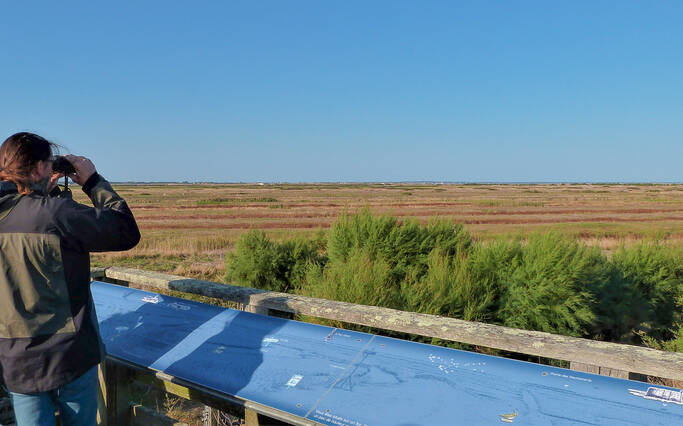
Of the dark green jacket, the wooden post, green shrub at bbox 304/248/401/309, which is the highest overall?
the dark green jacket

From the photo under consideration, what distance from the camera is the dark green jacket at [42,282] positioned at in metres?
1.73

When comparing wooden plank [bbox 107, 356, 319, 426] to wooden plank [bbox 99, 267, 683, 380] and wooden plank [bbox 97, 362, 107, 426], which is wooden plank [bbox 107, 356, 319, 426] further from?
wooden plank [bbox 99, 267, 683, 380]

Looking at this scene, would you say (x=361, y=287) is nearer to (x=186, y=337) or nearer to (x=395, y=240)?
(x=395, y=240)

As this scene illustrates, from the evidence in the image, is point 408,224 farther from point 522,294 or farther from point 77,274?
point 77,274

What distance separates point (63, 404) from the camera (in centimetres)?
188

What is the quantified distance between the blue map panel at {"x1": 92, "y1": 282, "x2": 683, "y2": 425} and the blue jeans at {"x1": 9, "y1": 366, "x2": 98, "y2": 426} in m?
0.51

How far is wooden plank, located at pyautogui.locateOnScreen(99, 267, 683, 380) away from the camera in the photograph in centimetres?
230

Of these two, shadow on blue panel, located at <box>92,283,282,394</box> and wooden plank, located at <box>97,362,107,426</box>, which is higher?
shadow on blue panel, located at <box>92,283,282,394</box>

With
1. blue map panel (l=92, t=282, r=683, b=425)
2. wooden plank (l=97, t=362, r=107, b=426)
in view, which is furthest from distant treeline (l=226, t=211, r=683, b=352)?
wooden plank (l=97, t=362, r=107, b=426)

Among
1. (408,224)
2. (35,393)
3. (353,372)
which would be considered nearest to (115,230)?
(35,393)

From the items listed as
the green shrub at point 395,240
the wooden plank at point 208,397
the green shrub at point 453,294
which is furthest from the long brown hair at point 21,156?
the green shrub at point 395,240

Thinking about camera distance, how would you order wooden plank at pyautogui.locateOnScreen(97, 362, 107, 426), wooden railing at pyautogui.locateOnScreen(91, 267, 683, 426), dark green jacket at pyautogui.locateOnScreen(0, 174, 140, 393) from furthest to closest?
wooden plank at pyautogui.locateOnScreen(97, 362, 107, 426) < wooden railing at pyautogui.locateOnScreen(91, 267, 683, 426) < dark green jacket at pyautogui.locateOnScreen(0, 174, 140, 393)

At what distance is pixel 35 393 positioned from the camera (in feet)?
5.88

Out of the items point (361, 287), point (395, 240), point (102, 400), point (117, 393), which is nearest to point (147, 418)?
point (117, 393)
